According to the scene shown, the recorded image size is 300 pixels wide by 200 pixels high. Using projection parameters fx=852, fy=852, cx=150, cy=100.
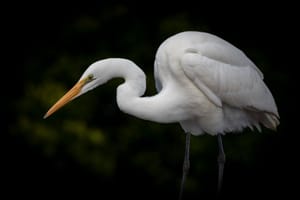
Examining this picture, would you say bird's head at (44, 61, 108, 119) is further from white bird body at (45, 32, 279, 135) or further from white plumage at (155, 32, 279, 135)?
white plumage at (155, 32, 279, 135)

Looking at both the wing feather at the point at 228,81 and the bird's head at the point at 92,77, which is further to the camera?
the wing feather at the point at 228,81

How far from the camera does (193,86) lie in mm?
3957

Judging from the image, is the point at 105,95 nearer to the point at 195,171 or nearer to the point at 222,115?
the point at 195,171

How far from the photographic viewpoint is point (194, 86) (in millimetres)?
3961

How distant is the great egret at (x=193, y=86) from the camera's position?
12.2ft

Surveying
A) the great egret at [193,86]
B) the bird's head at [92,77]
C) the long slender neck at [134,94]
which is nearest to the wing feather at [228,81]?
the great egret at [193,86]

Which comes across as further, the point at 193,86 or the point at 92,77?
the point at 193,86

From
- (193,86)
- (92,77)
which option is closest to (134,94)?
(92,77)

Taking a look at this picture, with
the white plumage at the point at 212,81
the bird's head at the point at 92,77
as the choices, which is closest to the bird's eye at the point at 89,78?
the bird's head at the point at 92,77

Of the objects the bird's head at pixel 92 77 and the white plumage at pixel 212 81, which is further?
the white plumage at pixel 212 81

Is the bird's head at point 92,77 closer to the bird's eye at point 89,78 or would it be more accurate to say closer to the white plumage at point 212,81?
the bird's eye at point 89,78

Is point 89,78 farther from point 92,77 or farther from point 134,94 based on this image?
point 134,94


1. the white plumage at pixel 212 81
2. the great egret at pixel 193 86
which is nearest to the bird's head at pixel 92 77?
the great egret at pixel 193 86

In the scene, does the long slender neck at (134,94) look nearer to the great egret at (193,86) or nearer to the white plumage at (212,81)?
the great egret at (193,86)
